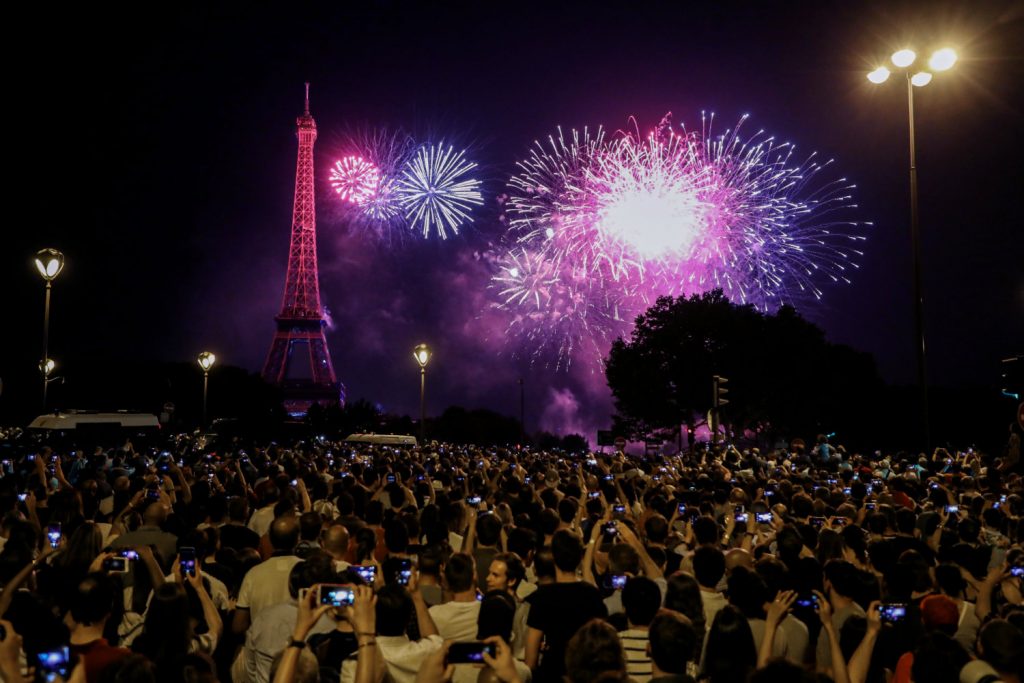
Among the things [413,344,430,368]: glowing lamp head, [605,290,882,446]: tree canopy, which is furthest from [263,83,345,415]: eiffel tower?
[413,344,430,368]: glowing lamp head

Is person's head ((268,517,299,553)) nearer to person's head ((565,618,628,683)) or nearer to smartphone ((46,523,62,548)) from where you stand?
Result: smartphone ((46,523,62,548))

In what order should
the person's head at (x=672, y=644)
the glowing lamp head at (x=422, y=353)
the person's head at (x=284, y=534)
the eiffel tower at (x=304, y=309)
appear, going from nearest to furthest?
the person's head at (x=672, y=644), the person's head at (x=284, y=534), the glowing lamp head at (x=422, y=353), the eiffel tower at (x=304, y=309)

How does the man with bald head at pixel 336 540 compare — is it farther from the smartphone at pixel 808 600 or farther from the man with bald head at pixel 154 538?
the smartphone at pixel 808 600

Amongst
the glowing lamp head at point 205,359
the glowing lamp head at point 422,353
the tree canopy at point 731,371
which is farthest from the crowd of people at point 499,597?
the tree canopy at point 731,371

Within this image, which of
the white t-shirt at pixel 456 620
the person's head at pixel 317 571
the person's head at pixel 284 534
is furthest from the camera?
the person's head at pixel 284 534

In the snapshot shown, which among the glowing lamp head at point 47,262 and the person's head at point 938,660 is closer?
the person's head at point 938,660

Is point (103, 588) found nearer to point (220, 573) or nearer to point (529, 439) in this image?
point (220, 573)

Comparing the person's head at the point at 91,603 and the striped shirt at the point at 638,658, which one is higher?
the person's head at the point at 91,603
